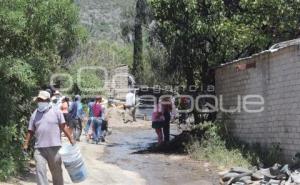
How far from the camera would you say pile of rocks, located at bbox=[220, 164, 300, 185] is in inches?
411

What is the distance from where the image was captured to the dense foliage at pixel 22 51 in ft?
32.9

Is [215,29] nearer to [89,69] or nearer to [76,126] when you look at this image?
[76,126]

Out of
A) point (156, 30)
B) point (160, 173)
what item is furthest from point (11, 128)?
point (156, 30)

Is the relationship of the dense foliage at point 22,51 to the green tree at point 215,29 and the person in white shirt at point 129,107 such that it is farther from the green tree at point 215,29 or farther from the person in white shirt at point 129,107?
the person in white shirt at point 129,107

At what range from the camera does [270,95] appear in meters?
13.2

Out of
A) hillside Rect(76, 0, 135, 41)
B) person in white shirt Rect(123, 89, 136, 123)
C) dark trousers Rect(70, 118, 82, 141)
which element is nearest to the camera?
dark trousers Rect(70, 118, 82, 141)

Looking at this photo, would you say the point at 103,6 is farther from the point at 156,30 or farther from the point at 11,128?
the point at 11,128

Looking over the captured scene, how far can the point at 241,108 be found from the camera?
15047 mm

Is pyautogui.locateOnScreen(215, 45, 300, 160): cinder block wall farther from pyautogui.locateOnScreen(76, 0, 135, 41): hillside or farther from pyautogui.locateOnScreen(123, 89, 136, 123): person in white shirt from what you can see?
pyautogui.locateOnScreen(76, 0, 135, 41): hillside

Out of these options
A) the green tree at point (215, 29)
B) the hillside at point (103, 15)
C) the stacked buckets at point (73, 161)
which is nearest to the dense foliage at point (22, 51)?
the stacked buckets at point (73, 161)

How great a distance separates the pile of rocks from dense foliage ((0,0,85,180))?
417 centimetres

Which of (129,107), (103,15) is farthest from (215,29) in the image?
(103,15)

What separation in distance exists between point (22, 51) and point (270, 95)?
5.79 metres

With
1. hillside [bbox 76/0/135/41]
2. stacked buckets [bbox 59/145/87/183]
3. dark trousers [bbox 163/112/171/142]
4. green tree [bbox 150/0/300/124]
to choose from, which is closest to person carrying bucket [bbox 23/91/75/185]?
stacked buckets [bbox 59/145/87/183]
